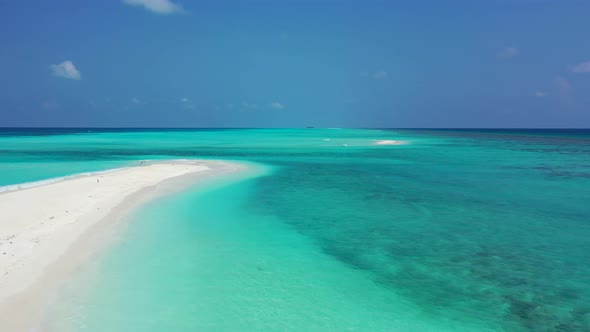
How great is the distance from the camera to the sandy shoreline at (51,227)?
5156mm

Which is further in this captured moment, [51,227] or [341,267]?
[51,227]

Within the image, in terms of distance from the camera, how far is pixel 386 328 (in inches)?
193

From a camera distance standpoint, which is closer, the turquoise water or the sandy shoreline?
the turquoise water

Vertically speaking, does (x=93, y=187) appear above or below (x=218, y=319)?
above

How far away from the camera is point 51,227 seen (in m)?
8.06

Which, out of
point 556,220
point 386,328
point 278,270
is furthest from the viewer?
point 556,220

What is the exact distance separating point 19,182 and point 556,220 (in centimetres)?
1756

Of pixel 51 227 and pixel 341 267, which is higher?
pixel 51 227

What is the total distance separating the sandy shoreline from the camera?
5.16m

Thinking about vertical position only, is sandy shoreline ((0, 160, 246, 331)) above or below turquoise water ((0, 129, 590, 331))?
above

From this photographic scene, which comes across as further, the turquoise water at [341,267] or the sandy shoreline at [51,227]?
the sandy shoreline at [51,227]

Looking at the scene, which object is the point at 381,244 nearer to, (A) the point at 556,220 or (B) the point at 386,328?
(B) the point at 386,328

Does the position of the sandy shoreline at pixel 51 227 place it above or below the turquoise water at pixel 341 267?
above

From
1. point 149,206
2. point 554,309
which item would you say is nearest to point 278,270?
point 554,309
